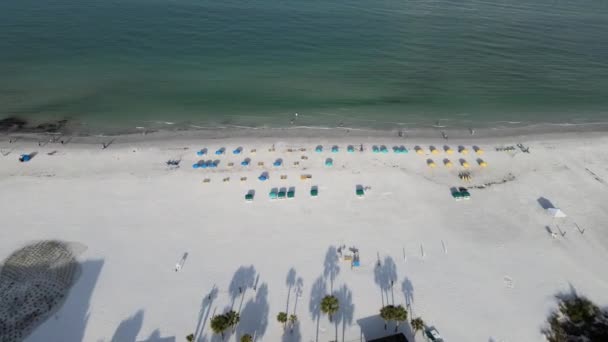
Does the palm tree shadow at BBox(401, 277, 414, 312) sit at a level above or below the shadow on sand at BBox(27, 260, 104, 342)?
above

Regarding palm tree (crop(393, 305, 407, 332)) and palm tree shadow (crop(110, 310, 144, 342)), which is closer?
palm tree (crop(393, 305, 407, 332))

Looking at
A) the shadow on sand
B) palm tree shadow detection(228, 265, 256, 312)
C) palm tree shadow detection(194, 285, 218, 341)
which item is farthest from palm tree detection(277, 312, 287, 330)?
the shadow on sand

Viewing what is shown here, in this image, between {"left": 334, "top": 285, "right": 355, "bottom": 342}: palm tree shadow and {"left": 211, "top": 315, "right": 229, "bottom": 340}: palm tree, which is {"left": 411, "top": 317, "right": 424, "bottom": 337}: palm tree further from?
{"left": 211, "top": 315, "right": 229, "bottom": 340}: palm tree

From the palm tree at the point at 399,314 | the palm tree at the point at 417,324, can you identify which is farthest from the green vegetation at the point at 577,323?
the palm tree at the point at 399,314

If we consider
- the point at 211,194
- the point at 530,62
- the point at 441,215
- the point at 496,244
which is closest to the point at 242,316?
Answer: the point at 211,194

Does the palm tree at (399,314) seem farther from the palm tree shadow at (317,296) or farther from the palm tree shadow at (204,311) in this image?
the palm tree shadow at (204,311)

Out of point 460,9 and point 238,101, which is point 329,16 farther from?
point 238,101

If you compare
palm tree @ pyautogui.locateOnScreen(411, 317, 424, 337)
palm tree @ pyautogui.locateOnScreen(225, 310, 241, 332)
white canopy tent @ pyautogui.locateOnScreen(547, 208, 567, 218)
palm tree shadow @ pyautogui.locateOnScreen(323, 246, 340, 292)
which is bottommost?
palm tree @ pyautogui.locateOnScreen(225, 310, 241, 332)
